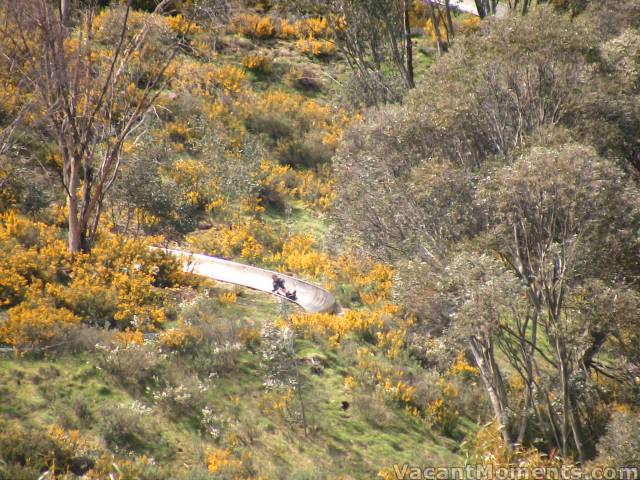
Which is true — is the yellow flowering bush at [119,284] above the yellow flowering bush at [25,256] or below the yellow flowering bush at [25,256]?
below

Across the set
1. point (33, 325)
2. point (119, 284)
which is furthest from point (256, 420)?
point (119, 284)

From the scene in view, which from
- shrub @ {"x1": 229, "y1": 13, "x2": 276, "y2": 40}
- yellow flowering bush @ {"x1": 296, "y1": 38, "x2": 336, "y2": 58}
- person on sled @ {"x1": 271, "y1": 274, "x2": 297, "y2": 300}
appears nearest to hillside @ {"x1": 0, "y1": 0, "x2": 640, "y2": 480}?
person on sled @ {"x1": 271, "y1": 274, "x2": 297, "y2": 300}

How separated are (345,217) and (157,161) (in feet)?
26.5

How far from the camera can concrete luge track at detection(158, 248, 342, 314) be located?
1732 centimetres

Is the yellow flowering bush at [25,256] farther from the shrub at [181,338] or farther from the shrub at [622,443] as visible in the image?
the shrub at [622,443]

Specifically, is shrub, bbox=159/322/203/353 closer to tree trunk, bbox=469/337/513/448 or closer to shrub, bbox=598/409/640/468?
tree trunk, bbox=469/337/513/448

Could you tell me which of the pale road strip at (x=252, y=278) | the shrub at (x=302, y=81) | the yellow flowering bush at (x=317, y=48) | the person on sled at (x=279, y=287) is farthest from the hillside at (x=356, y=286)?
the yellow flowering bush at (x=317, y=48)

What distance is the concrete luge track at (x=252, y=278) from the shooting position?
56.8ft

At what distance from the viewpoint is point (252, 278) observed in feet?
59.6

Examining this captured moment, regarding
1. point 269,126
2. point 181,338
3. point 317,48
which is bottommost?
point 181,338

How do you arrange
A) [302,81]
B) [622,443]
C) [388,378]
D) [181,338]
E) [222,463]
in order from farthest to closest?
[302,81] < [388,378] < [181,338] < [622,443] < [222,463]

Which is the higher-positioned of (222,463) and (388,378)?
(222,463)

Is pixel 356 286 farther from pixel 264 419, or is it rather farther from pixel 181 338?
pixel 264 419

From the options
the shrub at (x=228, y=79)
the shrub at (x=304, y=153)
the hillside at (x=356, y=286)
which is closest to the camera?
the hillside at (x=356, y=286)
